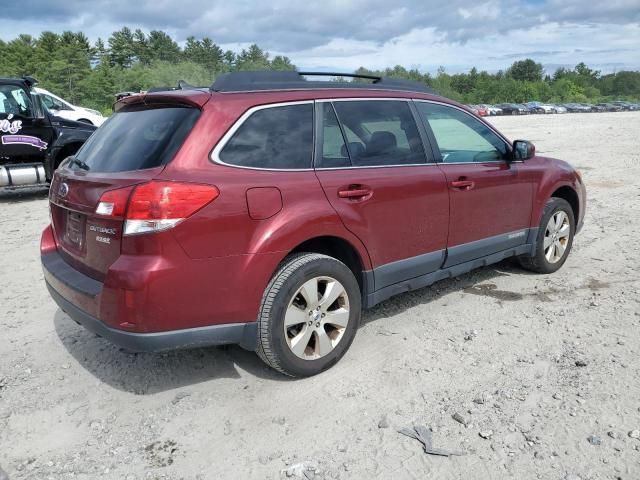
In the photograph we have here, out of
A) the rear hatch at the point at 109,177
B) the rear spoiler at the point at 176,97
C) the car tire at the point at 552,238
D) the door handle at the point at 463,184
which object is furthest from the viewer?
the car tire at the point at 552,238

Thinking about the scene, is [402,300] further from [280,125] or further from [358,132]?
[280,125]

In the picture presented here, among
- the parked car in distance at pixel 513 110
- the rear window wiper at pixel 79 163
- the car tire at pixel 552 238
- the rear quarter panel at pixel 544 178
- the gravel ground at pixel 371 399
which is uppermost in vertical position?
the rear window wiper at pixel 79 163

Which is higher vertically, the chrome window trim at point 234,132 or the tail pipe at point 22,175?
the chrome window trim at point 234,132

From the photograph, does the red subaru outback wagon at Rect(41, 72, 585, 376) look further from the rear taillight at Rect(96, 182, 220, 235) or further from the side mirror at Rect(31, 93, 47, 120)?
the side mirror at Rect(31, 93, 47, 120)

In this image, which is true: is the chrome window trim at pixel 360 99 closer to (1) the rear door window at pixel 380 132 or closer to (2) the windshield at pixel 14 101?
(1) the rear door window at pixel 380 132

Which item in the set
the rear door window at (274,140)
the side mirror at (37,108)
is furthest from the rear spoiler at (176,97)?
the side mirror at (37,108)

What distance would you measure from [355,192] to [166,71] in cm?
7388

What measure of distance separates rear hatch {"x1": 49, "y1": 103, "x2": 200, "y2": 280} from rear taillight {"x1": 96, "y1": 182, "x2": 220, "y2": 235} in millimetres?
15

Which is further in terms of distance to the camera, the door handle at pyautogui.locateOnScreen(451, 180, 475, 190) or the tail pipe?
the tail pipe

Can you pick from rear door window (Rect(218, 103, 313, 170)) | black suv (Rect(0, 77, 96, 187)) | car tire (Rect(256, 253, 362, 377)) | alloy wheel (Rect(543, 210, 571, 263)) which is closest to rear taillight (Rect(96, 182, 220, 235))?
rear door window (Rect(218, 103, 313, 170))

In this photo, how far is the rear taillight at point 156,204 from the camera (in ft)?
9.22

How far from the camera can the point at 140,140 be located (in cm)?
324

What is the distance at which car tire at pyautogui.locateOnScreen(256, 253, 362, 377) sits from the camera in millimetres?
3203

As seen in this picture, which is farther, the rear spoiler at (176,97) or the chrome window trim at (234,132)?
the rear spoiler at (176,97)
